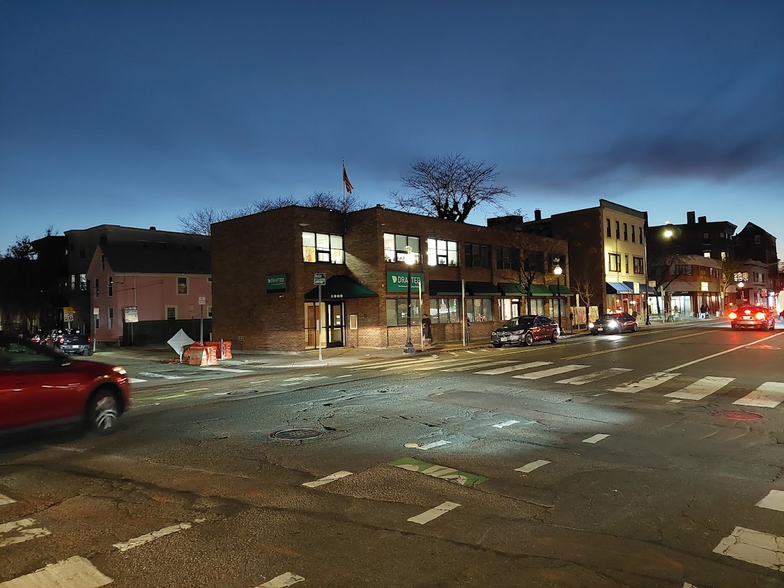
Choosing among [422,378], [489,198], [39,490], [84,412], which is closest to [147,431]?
[84,412]

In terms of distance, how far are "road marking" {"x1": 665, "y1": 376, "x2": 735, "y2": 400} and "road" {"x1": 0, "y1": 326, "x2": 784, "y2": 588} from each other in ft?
0.45

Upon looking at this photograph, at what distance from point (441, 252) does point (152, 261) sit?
84.5ft

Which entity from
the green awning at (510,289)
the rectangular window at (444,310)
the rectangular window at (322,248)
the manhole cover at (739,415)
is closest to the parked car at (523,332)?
the rectangular window at (444,310)

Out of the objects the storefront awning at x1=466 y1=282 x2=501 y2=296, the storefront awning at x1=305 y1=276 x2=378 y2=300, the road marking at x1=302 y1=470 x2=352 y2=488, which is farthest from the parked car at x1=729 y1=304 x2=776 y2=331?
the road marking at x1=302 y1=470 x2=352 y2=488

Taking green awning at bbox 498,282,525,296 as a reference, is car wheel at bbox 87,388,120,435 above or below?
below

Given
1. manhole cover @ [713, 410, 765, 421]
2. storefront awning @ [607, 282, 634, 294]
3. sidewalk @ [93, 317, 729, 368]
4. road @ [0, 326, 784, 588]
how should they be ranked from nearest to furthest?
road @ [0, 326, 784, 588] < manhole cover @ [713, 410, 765, 421] < sidewalk @ [93, 317, 729, 368] < storefront awning @ [607, 282, 634, 294]

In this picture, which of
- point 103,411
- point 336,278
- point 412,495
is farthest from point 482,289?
point 412,495

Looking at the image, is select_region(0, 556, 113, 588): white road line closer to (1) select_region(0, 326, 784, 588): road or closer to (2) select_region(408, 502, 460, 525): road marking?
(1) select_region(0, 326, 784, 588): road

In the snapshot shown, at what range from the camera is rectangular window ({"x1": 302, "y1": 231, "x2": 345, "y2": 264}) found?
93.5 feet

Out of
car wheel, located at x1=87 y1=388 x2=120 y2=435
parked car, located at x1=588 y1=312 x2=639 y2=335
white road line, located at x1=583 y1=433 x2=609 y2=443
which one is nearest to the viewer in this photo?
white road line, located at x1=583 y1=433 x2=609 y2=443

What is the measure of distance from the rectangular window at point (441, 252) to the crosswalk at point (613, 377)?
1300 cm

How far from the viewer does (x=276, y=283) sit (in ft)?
92.2

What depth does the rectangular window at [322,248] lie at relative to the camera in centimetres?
2848

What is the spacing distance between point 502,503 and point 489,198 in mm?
44152
